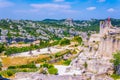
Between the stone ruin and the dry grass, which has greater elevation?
the stone ruin

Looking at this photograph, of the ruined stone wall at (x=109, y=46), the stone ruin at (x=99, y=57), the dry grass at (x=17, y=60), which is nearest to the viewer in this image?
the stone ruin at (x=99, y=57)

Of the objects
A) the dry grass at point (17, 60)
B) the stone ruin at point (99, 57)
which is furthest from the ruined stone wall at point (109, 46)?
the dry grass at point (17, 60)

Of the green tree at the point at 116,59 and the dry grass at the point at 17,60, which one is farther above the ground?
the green tree at the point at 116,59

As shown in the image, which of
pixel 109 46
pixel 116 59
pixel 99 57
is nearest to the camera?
pixel 116 59

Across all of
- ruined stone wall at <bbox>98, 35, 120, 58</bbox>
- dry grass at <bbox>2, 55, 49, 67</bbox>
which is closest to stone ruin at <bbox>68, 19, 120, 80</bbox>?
ruined stone wall at <bbox>98, 35, 120, 58</bbox>

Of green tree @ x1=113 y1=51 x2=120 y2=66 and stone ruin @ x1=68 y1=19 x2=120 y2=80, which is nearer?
green tree @ x1=113 y1=51 x2=120 y2=66

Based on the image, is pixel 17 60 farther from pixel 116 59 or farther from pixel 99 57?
pixel 116 59

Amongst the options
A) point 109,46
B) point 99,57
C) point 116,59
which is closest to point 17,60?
point 99,57

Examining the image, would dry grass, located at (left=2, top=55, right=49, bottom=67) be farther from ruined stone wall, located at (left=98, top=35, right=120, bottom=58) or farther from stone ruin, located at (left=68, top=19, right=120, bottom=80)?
ruined stone wall, located at (left=98, top=35, right=120, bottom=58)

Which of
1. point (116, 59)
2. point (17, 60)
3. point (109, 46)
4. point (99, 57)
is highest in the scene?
point (109, 46)

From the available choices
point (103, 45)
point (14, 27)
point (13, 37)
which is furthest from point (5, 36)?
point (103, 45)

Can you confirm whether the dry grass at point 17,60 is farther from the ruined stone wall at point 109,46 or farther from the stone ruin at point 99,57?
the ruined stone wall at point 109,46

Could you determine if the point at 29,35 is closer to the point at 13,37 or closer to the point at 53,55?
the point at 13,37
